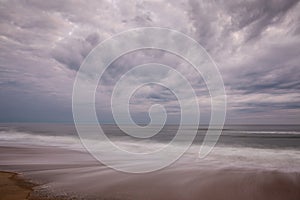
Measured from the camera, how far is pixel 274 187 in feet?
21.5

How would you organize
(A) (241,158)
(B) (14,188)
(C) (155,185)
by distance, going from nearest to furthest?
(B) (14,188) → (C) (155,185) → (A) (241,158)

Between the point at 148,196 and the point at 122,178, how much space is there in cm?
205

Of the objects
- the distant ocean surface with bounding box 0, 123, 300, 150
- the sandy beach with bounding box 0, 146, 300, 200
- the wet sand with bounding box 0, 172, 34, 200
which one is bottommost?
the sandy beach with bounding box 0, 146, 300, 200

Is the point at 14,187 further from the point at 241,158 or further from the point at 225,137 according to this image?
the point at 225,137

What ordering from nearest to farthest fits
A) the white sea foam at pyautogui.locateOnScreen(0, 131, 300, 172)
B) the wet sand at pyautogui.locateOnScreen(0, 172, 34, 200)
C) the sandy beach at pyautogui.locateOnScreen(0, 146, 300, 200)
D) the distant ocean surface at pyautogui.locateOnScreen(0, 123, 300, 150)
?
the wet sand at pyautogui.locateOnScreen(0, 172, 34, 200) → the sandy beach at pyautogui.locateOnScreen(0, 146, 300, 200) → the white sea foam at pyautogui.locateOnScreen(0, 131, 300, 172) → the distant ocean surface at pyautogui.locateOnScreen(0, 123, 300, 150)

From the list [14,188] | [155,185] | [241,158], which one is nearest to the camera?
[14,188]

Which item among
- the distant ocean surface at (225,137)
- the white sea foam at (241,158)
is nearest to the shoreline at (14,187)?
the white sea foam at (241,158)

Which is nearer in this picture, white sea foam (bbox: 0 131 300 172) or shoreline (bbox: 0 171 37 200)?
shoreline (bbox: 0 171 37 200)

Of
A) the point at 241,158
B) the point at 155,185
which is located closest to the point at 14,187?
the point at 155,185

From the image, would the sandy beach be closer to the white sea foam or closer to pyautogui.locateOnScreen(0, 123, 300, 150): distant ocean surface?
the white sea foam

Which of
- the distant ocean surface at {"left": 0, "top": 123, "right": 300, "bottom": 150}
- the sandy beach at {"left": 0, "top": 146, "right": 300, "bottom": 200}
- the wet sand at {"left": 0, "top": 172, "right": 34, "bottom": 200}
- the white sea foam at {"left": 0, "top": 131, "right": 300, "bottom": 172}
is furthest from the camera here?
the distant ocean surface at {"left": 0, "top": 123, "right": 300, "bottom": 150}

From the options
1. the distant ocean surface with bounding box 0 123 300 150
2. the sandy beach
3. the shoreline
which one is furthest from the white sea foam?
the shoreline

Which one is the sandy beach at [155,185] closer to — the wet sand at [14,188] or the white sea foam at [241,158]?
the wet sand at [14,188]

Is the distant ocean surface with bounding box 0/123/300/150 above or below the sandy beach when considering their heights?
above
